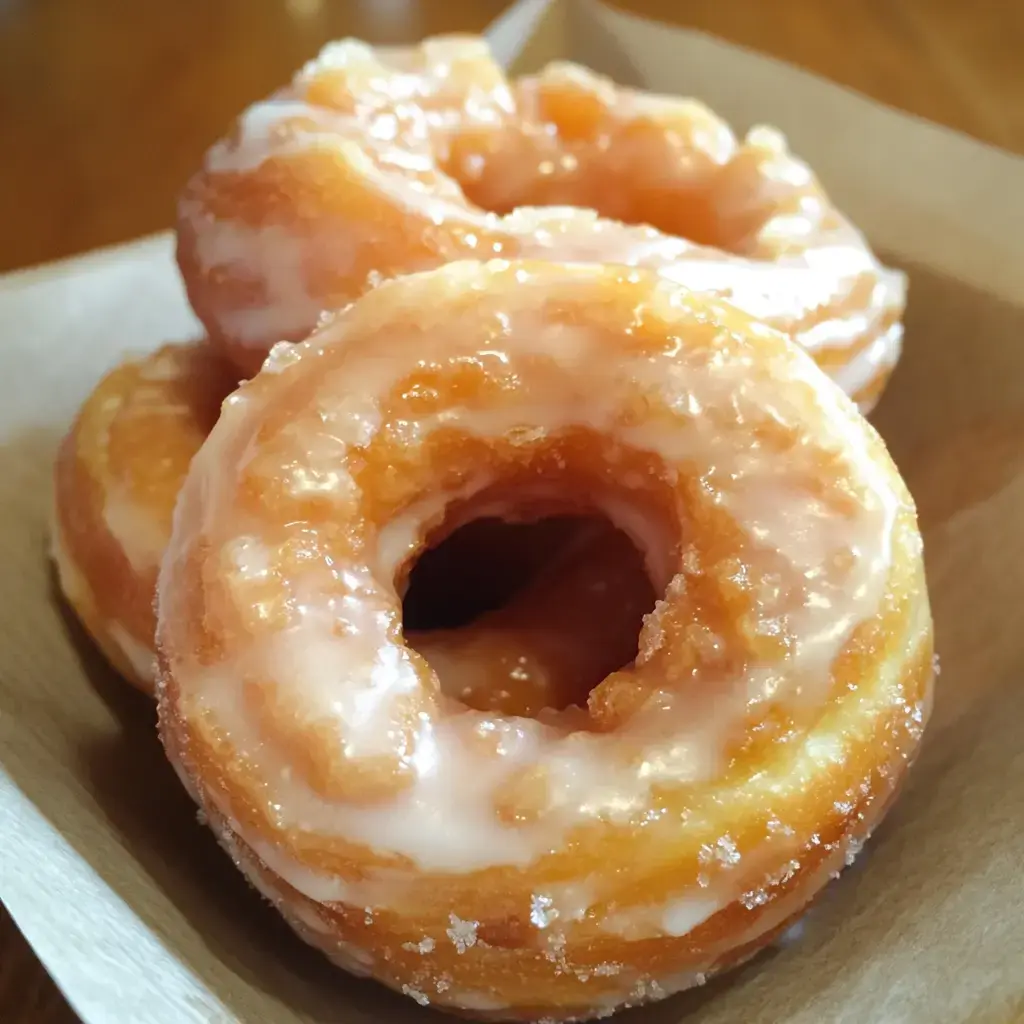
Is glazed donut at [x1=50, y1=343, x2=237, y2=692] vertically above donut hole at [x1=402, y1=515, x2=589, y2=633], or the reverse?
glazed donut at [x1=50, y1=343, x2=237, y2=692]

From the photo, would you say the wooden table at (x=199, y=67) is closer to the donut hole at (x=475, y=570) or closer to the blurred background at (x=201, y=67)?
the blurred background at (x=201, y=67)

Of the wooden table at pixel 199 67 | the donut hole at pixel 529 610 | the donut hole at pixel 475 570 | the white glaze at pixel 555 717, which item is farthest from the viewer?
the wooden table at pixel 199 67

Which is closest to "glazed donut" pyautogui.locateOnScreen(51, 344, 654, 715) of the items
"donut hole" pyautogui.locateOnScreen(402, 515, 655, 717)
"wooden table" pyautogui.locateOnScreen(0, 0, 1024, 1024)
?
"donut hole" pyautogui.locateOnScreen(402, 515, 655, 717)

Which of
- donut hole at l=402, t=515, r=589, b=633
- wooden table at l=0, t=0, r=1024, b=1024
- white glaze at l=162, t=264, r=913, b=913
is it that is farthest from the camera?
wooden table at l=0, t=0, r=1024, b=1024

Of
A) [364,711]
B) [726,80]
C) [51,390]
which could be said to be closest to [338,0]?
[726,80]

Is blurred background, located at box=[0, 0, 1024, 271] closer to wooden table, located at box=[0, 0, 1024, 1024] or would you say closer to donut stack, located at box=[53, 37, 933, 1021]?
wooden table, located at box=[0, 0, 1024, 1024]

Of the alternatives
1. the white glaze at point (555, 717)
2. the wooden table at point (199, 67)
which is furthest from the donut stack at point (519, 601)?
the wooden table at point (199, 67)

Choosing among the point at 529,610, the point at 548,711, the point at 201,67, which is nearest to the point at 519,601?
the point at 529,610
